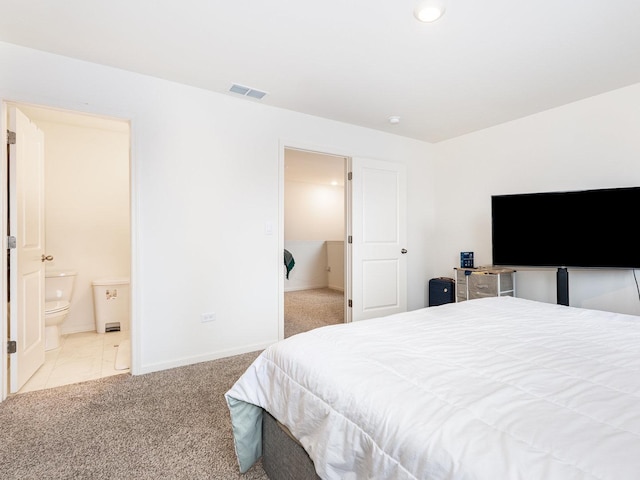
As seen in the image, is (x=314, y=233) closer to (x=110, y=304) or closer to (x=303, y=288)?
(x=303, y=288)

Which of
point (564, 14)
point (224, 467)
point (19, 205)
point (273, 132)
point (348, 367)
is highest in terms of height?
point (564, 14)

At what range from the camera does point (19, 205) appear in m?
2.31

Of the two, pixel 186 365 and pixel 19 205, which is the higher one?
pixel 19 205

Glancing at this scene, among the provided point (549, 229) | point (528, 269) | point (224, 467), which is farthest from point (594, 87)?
point (224, 467)

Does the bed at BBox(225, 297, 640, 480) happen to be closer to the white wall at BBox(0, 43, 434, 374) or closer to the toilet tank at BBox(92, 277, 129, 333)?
the white wall at BBox(0, 43, 434, 374)

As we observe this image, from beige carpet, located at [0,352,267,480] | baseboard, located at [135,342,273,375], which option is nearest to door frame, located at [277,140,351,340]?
baseboard, located at [135,342,273,375]

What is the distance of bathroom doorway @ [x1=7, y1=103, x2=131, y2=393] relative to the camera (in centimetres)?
355

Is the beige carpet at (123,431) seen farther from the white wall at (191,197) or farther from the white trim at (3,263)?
the white wall at (191,197)

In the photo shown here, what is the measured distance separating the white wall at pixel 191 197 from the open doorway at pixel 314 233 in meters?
2.70

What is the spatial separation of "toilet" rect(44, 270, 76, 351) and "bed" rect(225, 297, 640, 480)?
2.64 metres

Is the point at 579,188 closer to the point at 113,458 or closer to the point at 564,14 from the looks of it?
the point at 564,14

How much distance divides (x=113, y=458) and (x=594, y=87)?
4.27 metres

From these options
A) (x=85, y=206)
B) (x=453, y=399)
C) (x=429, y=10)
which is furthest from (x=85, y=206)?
(x=453, y=399)

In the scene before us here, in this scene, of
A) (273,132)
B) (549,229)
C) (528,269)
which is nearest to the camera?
(549,229)
